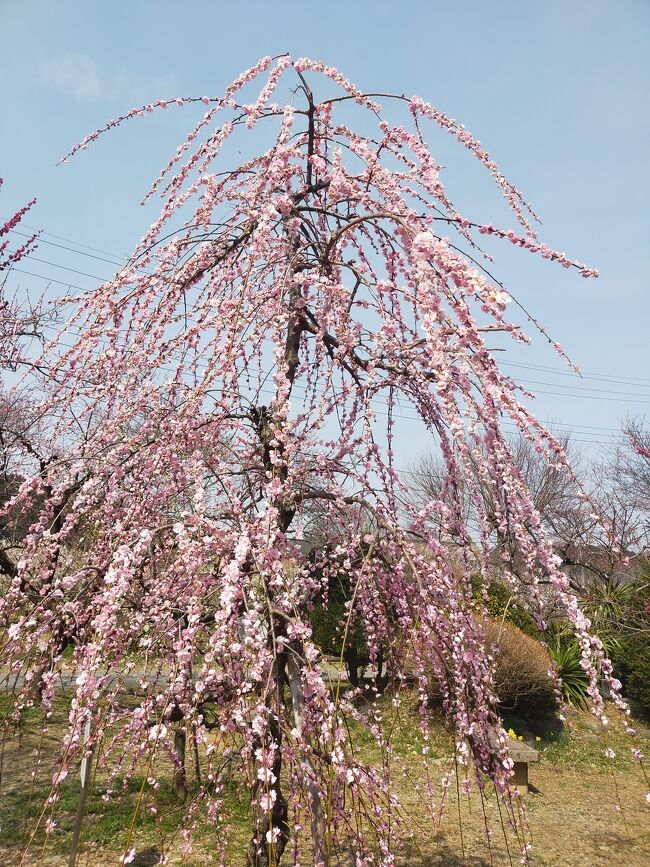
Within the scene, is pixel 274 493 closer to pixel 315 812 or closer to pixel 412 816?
pixel 315 812

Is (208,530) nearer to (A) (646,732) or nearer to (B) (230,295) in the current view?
(B) (230,295)

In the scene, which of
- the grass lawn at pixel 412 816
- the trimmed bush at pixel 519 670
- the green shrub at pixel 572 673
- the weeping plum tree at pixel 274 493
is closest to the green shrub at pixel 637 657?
the green shrub at pixel 572 673

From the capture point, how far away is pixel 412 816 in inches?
219

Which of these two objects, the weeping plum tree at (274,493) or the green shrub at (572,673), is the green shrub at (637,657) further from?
the weeping plum tree at (274,493)

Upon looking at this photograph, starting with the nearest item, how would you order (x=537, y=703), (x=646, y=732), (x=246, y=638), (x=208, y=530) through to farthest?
(x=246, y=638)
(x=208, y=530)
(x=537, y=703)
(x=646, y=732)

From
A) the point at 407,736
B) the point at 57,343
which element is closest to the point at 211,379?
the point at 57,343

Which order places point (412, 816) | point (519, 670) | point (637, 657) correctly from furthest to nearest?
1. point (637, 657)
2. point (519, 670)
3. point (412, 816)

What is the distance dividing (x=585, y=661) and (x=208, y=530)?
5.44 feet

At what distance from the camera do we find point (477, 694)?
271 centimetres

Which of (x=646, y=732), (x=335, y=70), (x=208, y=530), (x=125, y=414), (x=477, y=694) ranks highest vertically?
(x=335, y=70)

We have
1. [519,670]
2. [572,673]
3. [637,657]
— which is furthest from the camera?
[572,673]

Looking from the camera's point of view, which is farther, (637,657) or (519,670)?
(637,657)

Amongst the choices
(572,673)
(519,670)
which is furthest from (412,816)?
(572,673)

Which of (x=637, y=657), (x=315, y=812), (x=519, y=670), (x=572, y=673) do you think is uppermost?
(x=315, y=812)
